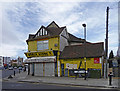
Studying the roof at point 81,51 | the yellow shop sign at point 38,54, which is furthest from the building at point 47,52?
the roof at point 81,51

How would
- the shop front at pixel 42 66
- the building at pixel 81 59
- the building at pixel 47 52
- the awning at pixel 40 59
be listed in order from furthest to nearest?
the shop front at pixel 42 66, the building at pixel 47 52, the awning at pixel 40 59, the building at pixel 81 59

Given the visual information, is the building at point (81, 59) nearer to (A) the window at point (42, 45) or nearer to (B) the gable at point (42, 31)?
(A) the window at point (42, 45)

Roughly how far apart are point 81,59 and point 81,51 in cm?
157

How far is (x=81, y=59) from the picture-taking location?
19.8 metres

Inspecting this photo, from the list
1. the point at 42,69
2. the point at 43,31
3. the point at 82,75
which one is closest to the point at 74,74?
the point at 82,75

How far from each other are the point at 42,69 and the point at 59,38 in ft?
20.7

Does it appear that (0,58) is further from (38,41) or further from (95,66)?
(95,66)

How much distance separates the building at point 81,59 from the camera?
1844 cm

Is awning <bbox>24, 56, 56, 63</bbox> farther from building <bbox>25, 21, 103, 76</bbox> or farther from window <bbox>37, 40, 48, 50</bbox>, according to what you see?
window <bbox>37, 40, 48, 50</bbox>

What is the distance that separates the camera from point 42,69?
22.6m

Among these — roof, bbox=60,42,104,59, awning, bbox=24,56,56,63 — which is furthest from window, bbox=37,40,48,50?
roof, bbox=60,42,104,59

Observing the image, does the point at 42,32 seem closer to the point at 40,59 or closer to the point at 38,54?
the point at 38,54

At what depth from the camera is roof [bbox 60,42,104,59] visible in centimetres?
1914

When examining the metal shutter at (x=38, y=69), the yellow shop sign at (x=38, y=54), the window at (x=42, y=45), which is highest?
the window at (x=42, y=45)
